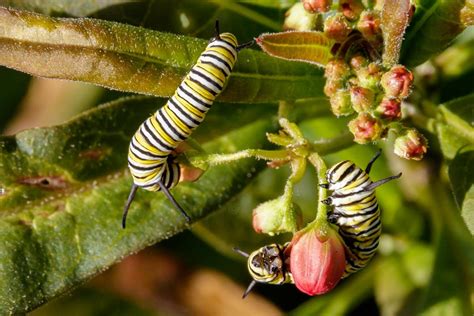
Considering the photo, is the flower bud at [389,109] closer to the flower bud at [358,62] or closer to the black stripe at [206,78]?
the flower bud at [358,62]

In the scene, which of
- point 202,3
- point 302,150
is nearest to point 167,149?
point 302,150

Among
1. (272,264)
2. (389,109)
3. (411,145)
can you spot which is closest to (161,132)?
(272,264)

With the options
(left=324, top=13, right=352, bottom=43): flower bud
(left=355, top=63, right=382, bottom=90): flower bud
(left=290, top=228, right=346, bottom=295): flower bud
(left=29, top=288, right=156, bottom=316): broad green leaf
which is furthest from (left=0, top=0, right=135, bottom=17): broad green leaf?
(left=29, top=288, right=156, bottom=316): broad green leaf

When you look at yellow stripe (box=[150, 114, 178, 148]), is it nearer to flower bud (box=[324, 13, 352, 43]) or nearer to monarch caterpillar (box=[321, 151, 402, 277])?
monarch caterpillar (box=[321, 151, 402, 277])

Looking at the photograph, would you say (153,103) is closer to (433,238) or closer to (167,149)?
(167,149)

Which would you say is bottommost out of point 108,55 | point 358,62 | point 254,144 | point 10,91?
point 10,91

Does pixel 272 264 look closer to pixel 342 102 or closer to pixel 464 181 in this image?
pixel 342 102

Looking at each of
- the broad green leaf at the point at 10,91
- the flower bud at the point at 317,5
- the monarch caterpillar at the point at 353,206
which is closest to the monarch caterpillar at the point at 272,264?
the monarch caterpillar at the point at 353,206
